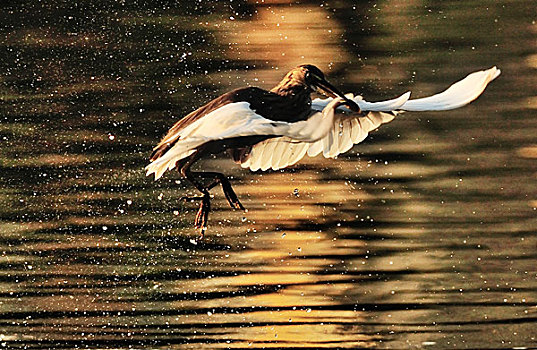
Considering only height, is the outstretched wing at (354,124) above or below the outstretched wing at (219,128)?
below

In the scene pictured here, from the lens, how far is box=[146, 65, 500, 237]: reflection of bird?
1.24m

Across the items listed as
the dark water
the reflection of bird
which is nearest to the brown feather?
the reflection of bird

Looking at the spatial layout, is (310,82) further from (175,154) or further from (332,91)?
(175,154)

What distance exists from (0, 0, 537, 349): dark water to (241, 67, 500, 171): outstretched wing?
36 centimetres

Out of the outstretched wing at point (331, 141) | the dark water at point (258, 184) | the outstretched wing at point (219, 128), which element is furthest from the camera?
the dark water at point (258, 184)

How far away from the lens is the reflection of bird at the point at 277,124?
1236mm

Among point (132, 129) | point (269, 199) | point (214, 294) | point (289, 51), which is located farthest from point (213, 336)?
point (289, 51)

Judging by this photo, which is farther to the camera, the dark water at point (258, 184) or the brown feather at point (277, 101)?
the dark water at point (258, 184)

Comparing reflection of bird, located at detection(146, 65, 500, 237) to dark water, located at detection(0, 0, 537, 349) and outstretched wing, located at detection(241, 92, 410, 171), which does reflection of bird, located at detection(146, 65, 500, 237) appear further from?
dark water, located at detection(0, 0, 537, 349)

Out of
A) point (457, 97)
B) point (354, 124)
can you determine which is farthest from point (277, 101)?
point (457, 97)

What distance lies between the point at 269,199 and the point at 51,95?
40 centimetres

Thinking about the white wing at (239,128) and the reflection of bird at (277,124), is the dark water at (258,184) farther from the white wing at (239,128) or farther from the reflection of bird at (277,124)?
the white wing at (239,128)

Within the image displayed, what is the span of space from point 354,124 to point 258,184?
440 mm

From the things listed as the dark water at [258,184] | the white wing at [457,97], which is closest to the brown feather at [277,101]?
the white wing at [457,97]
